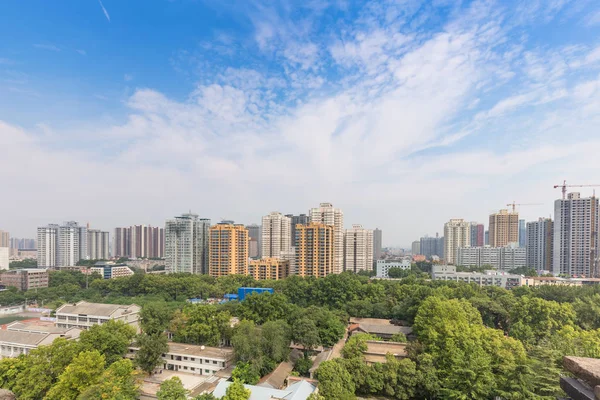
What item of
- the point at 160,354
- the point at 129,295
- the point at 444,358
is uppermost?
the point at 444,358

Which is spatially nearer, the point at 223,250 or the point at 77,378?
the point at 77,378

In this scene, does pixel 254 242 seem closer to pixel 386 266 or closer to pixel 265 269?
pixel 265 269

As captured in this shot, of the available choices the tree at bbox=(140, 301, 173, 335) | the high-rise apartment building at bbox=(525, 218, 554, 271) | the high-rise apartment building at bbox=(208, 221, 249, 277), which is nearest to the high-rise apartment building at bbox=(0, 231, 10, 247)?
the high-rise apartment building at bbox=(208, 221, 249, 277)

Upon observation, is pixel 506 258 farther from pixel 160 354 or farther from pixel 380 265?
pixel 160 354

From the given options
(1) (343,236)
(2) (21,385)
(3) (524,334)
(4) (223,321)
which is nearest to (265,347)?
(4) (223,321)

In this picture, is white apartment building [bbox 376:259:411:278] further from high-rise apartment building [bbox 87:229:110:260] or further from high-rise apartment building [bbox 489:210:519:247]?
high-rise apartment building [bbox 87:229:110:260]

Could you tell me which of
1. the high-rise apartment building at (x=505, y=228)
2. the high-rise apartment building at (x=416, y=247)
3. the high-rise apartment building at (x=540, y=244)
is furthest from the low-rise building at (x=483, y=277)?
the high-rise apartment building at (x=416, y=247)

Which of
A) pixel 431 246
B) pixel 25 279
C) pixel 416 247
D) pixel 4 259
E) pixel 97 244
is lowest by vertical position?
pixel 416 247

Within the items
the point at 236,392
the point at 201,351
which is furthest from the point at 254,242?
the point at 236,392
